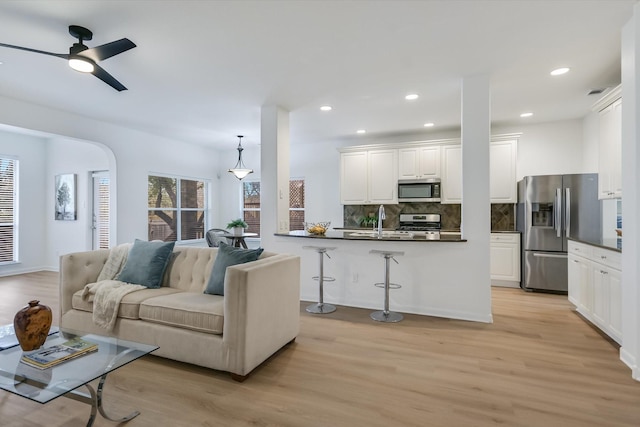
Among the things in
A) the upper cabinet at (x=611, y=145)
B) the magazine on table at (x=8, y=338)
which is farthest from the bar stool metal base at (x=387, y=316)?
the magazine on table at (x=8, y=338)

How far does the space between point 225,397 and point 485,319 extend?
284 centimetres

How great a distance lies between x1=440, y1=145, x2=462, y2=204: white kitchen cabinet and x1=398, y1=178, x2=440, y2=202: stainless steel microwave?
0.39 ft

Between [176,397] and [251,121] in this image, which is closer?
[176,397]

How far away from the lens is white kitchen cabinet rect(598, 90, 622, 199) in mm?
3346

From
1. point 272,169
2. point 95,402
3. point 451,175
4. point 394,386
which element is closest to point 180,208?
point 272,169

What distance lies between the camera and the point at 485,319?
12.0 feet

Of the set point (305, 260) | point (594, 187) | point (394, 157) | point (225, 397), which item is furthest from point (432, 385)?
point (394, 157)

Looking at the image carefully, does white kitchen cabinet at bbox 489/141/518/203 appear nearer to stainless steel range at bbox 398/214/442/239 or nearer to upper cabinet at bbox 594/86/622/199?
stainless steel range at bbox 398/214/442/239

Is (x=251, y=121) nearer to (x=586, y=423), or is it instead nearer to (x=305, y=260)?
(x=305, y=260)

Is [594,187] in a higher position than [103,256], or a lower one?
higher

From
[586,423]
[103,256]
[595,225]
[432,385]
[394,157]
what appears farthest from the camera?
[394,157]

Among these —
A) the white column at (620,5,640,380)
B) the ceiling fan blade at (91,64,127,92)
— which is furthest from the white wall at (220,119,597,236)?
the ceiling fan blade at (91,64,127,92)

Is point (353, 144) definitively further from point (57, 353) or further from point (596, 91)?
point (57, 353)

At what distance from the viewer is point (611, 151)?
11.5 ft
